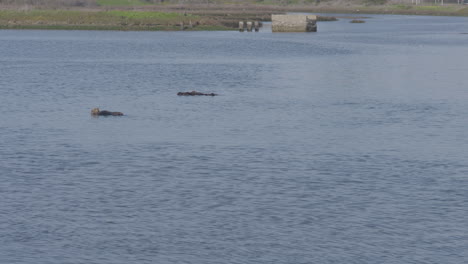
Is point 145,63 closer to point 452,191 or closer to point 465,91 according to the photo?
point 465,91

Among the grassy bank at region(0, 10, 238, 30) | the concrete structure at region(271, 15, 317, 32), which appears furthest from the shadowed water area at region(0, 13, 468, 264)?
the grassy bank at region(0, 10, 238, 30)

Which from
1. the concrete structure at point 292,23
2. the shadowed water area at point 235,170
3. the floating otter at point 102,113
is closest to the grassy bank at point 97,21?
the concrete structure at point 292,23

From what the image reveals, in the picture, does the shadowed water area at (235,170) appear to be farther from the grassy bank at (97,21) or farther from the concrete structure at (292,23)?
the grassy bank at (97,21)

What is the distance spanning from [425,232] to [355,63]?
5788 cm

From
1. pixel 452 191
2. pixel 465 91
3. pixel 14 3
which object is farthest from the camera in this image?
pixel 14 3

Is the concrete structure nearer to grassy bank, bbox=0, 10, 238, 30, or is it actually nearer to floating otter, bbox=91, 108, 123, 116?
grassy bank, bbox=0, 10, 238, 30

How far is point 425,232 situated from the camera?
21.6 m

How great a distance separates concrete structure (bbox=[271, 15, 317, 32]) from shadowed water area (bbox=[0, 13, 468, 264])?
72.1m

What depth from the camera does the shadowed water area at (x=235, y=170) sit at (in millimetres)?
20656

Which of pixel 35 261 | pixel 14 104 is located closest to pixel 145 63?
pixel 14 104

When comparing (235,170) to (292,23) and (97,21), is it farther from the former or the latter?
(97,21)

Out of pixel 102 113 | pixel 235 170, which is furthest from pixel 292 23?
pixel 235 170

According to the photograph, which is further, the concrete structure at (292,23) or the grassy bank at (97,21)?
the concrete structure at (292,23)

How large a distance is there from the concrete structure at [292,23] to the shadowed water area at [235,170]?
7206 cm
